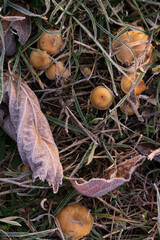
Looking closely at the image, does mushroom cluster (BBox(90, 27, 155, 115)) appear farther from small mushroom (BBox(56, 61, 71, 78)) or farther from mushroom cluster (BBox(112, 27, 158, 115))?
small mushroom (BBox(56, 61, 71, 78))

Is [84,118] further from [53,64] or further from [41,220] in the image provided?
[41,220]

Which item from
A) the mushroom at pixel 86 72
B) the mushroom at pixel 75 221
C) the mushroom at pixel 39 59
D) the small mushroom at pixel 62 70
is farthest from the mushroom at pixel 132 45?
the mushroom at pixel 75 221

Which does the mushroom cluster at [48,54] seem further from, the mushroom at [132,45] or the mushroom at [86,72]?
the mushroom at [132,45]

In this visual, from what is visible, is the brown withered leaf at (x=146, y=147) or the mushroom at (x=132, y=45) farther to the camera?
the brown withered leaf at (x=146, y=147)

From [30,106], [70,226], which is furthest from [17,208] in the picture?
[30,106]

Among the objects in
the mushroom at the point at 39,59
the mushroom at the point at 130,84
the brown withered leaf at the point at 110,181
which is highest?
the mushroom at the point at 39,59

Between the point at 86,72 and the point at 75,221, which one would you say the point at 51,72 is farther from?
the point at 75,221

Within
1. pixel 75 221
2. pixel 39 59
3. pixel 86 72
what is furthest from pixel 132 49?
pixel 75 221
